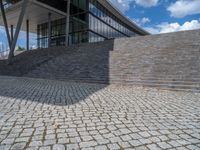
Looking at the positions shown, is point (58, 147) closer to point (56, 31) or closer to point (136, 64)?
point (136, 64)

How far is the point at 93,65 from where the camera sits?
594 inches

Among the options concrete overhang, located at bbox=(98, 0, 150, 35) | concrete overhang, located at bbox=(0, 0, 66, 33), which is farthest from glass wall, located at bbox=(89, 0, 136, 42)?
concrete overhang, located at bbox=(0, 0, 66, 33)

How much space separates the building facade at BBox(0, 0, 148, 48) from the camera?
2998 centimetres

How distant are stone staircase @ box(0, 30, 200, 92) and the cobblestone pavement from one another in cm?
408

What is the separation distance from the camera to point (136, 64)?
1325 cm

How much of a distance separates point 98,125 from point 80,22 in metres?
28.8

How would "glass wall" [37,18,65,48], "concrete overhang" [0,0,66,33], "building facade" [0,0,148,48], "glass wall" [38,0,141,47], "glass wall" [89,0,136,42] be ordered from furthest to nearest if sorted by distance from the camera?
"glass wall" [37,18,65,48] → "glass wall" [89,0,136,42] → "glass wall" [38,0,141,47] → "building facade" [0,0,148,48] → "concrete overhang" [0,0,66,33]

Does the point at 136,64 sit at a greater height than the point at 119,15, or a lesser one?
lesser

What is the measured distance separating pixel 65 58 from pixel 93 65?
444 cm

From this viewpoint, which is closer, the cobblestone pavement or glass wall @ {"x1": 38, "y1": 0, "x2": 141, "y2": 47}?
the cobblestone pavement

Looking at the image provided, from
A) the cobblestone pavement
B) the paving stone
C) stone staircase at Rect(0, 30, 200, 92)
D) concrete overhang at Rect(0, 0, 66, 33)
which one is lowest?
the paving stone

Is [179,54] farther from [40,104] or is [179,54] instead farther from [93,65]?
[40,104]

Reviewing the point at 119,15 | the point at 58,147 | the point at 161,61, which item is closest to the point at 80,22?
the point at 119,15

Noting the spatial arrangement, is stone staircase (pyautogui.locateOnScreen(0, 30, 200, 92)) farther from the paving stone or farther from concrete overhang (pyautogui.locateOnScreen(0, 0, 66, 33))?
concrete overhang (pyautogui.locateOnScreen(0, 0, 66, 33))
